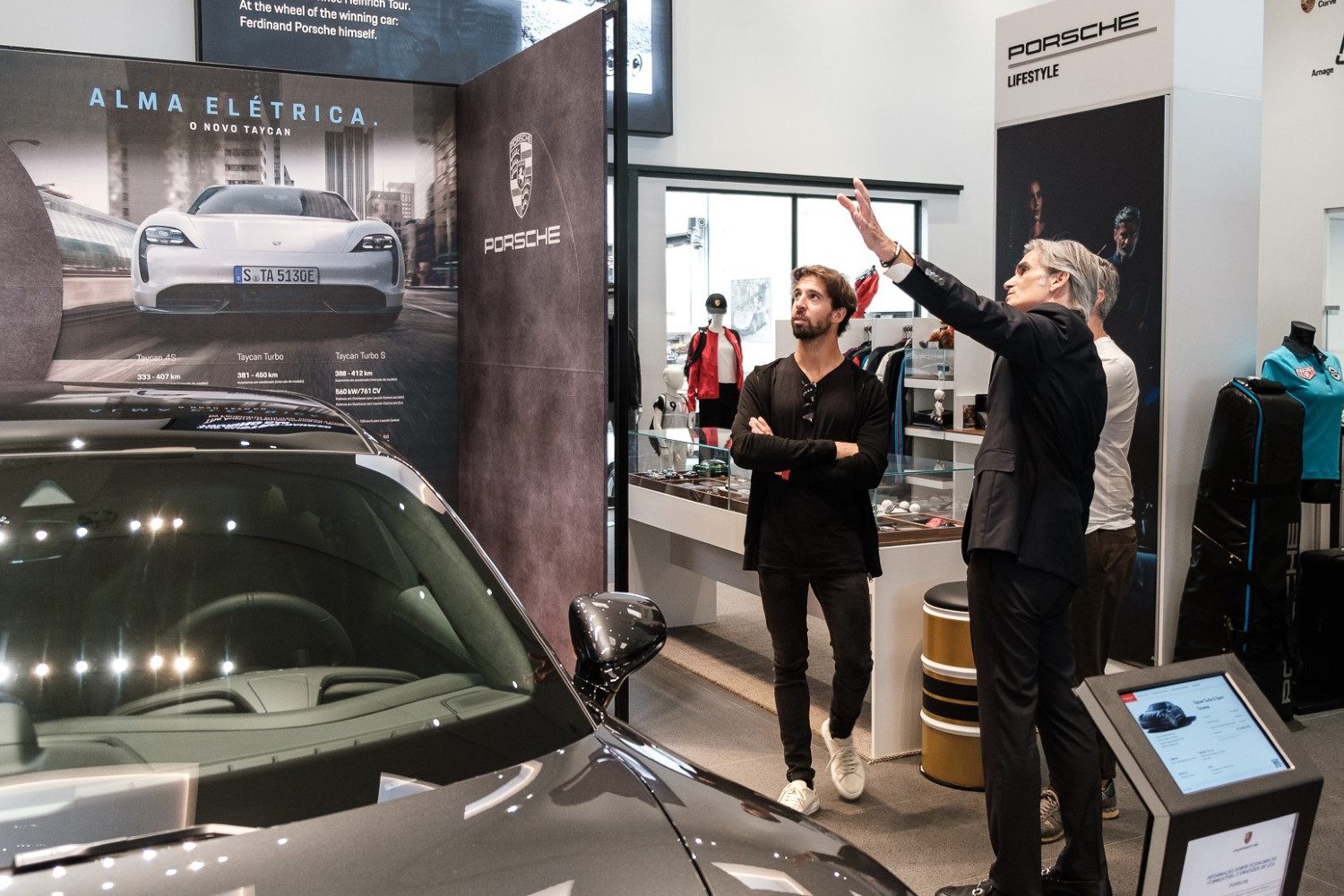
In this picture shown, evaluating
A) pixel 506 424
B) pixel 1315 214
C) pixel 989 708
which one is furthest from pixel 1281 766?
pixel 1315 214

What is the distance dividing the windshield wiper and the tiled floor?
2382 mm

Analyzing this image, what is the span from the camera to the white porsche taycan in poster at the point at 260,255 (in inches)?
208

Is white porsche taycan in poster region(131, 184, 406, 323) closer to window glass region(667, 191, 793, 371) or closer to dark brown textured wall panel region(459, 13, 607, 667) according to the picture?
dark brown textured wall panel region(459, 13, 607, 667)

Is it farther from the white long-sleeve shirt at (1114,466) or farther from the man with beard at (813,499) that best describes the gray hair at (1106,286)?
the man with beard at (813,499)

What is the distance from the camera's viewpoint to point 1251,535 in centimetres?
484

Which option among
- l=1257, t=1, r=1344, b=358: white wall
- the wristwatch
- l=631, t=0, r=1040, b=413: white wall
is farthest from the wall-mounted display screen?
the wristwatch

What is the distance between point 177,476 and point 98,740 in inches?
18.7

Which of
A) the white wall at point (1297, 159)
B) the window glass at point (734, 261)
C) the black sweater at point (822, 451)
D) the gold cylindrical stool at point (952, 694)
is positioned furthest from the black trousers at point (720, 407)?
the black sweater at point (822, 451)

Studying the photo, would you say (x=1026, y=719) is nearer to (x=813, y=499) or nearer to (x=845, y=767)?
(x=813, y=499)

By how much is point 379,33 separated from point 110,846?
9249mm

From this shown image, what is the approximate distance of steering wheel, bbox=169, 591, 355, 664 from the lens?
1.71 metres

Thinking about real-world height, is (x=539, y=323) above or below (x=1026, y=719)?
above

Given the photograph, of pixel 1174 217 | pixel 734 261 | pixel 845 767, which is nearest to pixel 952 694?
pixel 845 767

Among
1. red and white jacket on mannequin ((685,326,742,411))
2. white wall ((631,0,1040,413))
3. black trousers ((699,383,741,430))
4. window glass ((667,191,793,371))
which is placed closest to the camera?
red and white jacket on mannequin ((685,326,742,411))
